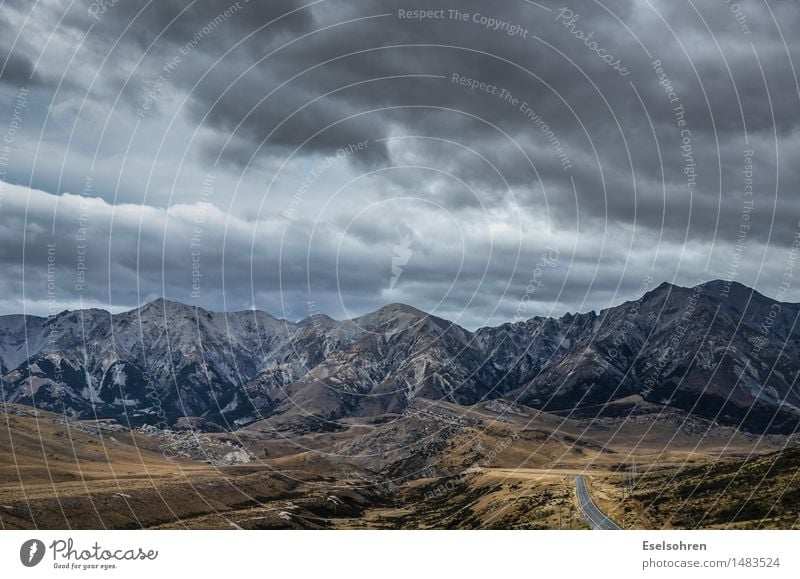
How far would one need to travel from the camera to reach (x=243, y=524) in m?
182

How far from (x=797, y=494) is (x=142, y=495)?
6394 inches

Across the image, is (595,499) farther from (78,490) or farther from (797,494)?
(78,490)

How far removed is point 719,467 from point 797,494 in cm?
6332

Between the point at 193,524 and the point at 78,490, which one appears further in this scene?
the point at 78,490
